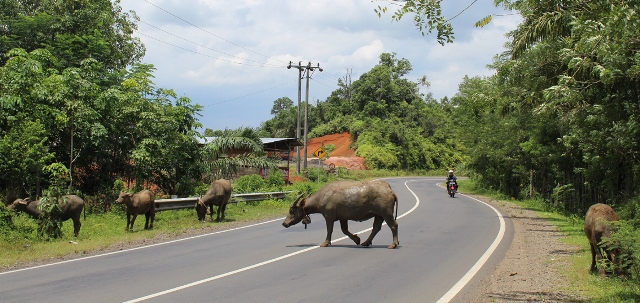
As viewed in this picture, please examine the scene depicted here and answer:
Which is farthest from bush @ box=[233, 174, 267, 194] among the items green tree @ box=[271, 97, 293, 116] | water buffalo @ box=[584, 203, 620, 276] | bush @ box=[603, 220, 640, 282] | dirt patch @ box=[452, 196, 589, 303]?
green tree @ box=[271, 97, 293, 116]

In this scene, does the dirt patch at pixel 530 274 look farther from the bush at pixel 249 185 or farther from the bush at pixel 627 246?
the bush at pixel 249 185

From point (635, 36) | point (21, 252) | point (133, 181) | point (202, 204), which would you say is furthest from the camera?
point (133, 181)

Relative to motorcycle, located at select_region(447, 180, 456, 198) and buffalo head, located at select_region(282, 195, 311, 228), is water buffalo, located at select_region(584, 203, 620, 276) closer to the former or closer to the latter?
buffalo head, located at select_region(282, 195, 311, 228)

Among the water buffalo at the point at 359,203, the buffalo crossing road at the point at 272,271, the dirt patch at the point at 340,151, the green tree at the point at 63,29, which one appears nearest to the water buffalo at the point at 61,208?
the buffalo crossing road at the point at 272,271

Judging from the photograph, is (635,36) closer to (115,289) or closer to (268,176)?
(115,289)

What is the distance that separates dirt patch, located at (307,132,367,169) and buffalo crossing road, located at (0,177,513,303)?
4991 centimetres

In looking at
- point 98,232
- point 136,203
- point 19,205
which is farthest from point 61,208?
point 136,203

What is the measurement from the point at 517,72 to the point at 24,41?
836 inches

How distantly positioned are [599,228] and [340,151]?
240ft

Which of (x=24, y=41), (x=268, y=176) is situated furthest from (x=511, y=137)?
(x=24, y=41)

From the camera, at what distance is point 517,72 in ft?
57.5

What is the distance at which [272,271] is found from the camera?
10.1 meters

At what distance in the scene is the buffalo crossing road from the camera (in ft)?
27.1

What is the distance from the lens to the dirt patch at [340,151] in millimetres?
70912
